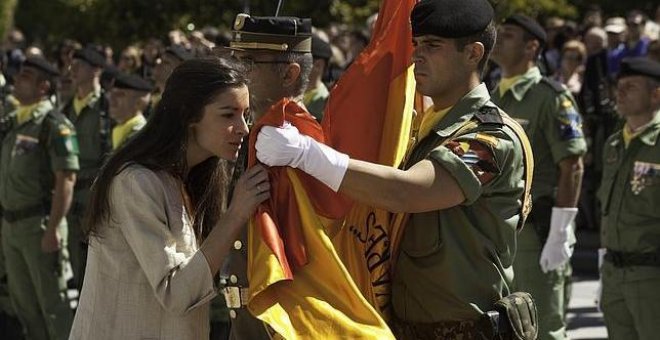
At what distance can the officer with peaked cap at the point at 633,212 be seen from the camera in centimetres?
716

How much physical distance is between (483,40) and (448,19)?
175 millimetres

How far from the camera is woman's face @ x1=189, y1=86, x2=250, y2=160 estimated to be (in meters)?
4.20

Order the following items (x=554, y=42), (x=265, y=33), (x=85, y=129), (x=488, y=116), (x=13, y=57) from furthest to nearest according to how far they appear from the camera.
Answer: (x=13, y=57)
(x=554, y=42)
(x=85, y=129)
(x=265, y=33)
(x=488, y=116)

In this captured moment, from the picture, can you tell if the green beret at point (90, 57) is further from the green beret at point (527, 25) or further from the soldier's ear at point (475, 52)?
the soldier's ear at point (475, 52)

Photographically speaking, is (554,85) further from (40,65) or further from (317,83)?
(40,65)

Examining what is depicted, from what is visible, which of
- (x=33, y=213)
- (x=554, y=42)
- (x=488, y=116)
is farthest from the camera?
(x=554, y=42)

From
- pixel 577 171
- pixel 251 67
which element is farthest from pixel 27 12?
pixel 251 67

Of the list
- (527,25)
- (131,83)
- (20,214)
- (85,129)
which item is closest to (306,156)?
(527,25)

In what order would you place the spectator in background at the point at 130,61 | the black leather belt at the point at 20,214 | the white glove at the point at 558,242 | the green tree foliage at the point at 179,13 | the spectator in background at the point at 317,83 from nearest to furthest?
the white glove at the point at 558,242 → the spectator in background at the point at 317,83 → the black leather belt at the point at 20,214 → the spectator in background at the point at 130,61 → the green tree foliage at the point at 179,13

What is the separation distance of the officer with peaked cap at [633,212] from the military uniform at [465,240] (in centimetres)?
293

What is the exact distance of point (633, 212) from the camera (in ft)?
23.8

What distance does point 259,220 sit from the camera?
4.09m

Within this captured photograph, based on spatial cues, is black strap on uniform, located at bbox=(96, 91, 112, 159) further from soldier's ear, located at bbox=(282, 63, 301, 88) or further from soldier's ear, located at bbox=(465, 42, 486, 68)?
soldier's ear, located at bbox=(465, 42, 486, 68)

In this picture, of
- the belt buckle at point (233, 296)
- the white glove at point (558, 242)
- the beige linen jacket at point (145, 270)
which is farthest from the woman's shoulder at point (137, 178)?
the white glove at point (558, 242)
